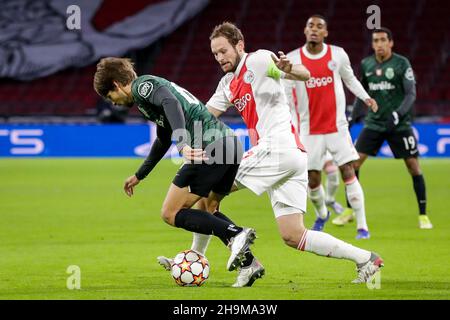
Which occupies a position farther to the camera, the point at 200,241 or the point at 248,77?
A: the point at 200,241

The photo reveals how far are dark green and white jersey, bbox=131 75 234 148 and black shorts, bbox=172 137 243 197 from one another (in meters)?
0.07

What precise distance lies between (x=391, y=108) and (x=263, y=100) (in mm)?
4458

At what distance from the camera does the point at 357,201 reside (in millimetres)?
9273

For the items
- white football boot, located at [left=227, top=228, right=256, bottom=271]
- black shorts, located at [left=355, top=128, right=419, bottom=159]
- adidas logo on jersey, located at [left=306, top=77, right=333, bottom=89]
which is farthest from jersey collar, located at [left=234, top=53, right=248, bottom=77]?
black shorts, located at [left=355, top=128, right=419, bottom=159]

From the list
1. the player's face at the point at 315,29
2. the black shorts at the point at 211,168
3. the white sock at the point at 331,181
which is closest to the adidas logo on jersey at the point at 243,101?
the black shorts at the point at 211,168

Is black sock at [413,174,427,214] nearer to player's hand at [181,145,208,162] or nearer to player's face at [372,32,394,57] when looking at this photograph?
player's face at [372,32,394,57]

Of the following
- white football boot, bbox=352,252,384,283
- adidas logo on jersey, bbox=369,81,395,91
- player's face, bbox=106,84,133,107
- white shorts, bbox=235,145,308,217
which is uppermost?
player's face, bbox=106,84,133,107

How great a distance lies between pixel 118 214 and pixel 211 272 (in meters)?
4.50

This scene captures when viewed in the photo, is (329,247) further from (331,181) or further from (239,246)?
(331,181)

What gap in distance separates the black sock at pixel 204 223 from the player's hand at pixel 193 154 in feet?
1.98

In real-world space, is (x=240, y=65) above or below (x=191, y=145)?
above

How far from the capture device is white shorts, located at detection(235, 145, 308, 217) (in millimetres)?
6246

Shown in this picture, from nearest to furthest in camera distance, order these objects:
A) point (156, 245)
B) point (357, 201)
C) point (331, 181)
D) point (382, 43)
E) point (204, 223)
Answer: point (204, 223)
point (156, 245)
point (357, 201)
point (382, 43)
point (331, 181)

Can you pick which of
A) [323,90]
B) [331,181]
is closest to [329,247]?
[323,90]
